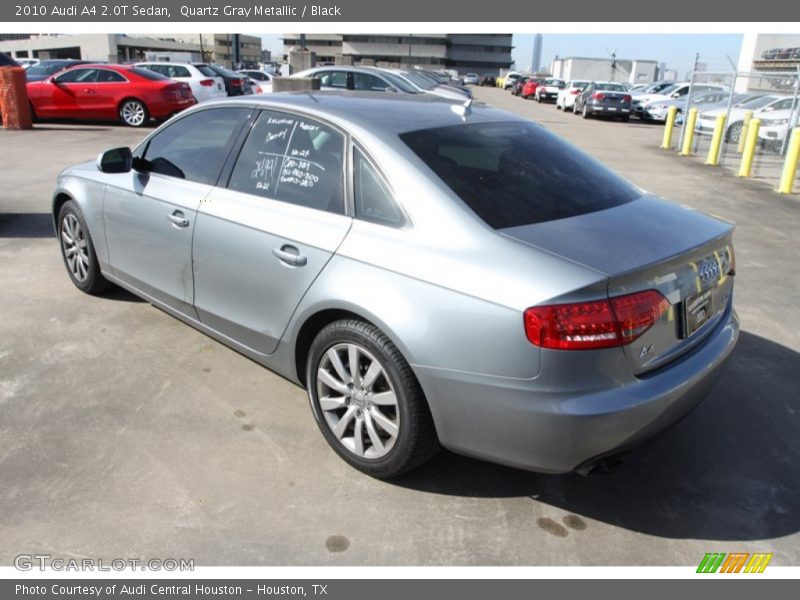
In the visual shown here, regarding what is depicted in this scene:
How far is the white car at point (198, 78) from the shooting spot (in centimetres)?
1823

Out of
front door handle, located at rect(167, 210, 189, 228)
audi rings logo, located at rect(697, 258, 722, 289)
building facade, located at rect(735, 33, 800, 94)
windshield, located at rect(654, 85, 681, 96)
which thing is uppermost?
building facade, located at rect(735, 33, 800, 94)

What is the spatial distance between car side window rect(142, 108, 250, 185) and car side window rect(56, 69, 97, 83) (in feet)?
46.8

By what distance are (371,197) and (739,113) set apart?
1675 centimetres

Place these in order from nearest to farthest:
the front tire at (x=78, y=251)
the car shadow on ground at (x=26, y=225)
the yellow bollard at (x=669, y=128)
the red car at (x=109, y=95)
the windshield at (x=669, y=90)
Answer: the front tire at (x=78, y=251) → the car shadow on ground at (x=26, y=225) → the red car at (x=109, y=95) → the yellow bollard at (x=669, y=128) → the windshield at (x=669, y=90)

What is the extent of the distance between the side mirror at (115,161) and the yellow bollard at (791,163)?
1011 centimetres

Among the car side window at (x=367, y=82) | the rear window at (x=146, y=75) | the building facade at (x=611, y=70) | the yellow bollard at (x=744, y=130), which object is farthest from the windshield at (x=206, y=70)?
the building facade at (x=611, y=70)

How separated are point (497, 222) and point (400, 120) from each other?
2.90ft

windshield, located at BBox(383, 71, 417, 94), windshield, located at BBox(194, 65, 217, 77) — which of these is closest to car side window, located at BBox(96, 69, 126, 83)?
windshield, located at BBox(194, 65, 217, 77)

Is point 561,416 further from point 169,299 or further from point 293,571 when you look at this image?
point 169,299

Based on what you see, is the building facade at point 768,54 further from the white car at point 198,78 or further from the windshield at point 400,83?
the white car at point 198,78

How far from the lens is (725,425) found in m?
3.62

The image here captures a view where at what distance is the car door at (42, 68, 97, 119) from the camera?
1650 centimetres

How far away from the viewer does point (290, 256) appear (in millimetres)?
3123

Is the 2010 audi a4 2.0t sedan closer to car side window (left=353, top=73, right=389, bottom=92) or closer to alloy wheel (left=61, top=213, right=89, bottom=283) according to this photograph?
alloy wheel (left=61, top=213, right=89, bottom=283)
